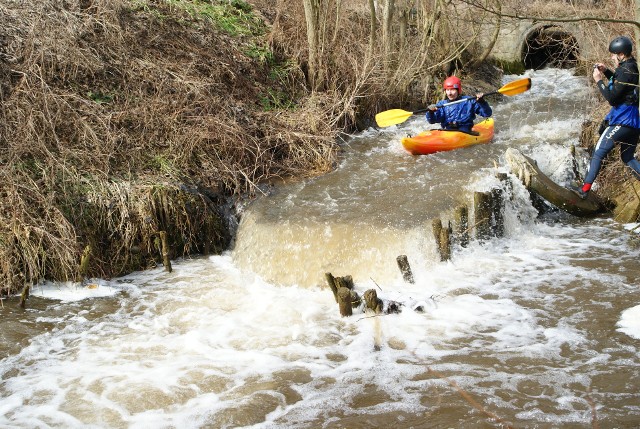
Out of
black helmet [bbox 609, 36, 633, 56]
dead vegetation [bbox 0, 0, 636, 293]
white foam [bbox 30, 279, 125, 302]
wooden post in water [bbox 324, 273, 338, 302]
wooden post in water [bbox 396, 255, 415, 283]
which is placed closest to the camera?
wooden post in water [bbox 324, 273, 338, 302]

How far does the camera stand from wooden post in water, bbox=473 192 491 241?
712 cm

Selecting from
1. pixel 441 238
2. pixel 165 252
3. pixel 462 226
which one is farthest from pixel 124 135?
pixel 462 226

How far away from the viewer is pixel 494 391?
4574 mm

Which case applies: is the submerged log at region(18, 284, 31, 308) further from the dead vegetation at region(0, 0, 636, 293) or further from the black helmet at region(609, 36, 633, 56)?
the black helmet at region(609, 36, 633, 56)

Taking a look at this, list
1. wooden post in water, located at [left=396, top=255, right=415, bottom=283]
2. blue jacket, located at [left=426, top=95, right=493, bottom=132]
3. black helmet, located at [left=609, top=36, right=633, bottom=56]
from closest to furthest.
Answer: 1. wooden post in water, located at [left=396, top=255, right=415, bottom=283]
2. black helmet, located at [left=609, top=36, right=633, bottom=56]
3. blue jacket, located at [left=426, top=95, right=493, bottom=132]

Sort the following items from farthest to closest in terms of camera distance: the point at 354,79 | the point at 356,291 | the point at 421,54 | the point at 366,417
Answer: the point at 421,54
the point at 354,79
the point at 356,291
the point at 366,417

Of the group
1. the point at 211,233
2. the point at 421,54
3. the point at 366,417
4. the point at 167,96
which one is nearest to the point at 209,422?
the point at 366,417

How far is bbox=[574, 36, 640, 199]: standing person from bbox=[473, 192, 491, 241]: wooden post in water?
47.7 inches

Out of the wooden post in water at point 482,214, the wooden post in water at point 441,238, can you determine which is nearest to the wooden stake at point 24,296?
the wooden post in water at point 441,238

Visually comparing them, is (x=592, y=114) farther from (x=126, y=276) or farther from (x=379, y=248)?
(x=126, y=276)

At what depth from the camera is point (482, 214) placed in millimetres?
7129

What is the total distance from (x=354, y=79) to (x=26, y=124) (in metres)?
4.63

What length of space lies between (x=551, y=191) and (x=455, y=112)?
202 centimetres

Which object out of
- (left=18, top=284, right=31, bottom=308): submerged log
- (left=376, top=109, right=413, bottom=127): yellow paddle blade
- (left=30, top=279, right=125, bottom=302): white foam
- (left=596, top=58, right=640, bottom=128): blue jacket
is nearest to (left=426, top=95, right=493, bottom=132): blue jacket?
(left=376, top=109, right=413, bottom=127): yellow paddle blade
